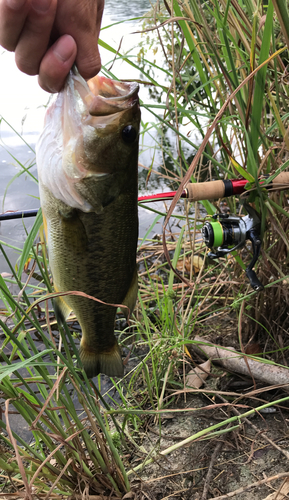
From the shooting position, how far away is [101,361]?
5.65 feet

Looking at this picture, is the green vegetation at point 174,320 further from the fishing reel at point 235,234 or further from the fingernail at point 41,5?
the fingernail at point 41,5

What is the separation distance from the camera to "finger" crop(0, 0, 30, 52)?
1115 mm

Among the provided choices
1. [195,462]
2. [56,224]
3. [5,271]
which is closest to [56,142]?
[56,224]

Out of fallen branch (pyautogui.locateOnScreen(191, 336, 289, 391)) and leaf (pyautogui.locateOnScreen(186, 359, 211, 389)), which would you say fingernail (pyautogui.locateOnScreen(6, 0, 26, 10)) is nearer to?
fallen branch (pyautogui.locateOnScreen(191, 336, 289, 391))

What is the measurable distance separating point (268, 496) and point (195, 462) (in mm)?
391

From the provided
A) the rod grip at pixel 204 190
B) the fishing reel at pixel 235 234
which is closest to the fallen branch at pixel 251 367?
the fishing reel at pixel 235 234

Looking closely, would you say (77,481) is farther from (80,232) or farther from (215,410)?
(80,232)

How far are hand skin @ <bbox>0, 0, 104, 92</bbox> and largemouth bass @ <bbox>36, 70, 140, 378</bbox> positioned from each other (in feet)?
0.45

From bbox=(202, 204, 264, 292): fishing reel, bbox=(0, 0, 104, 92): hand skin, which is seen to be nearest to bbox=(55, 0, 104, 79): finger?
bbox=(0, 0, 104, 92): hand skin

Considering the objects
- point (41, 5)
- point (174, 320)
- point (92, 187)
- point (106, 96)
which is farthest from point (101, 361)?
point (41, 5)

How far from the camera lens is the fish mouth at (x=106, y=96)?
141 cm

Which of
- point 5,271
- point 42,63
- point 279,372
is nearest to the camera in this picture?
point 42,63

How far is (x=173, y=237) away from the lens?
13.6 feet

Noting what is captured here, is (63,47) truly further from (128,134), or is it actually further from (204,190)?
(204,190)
